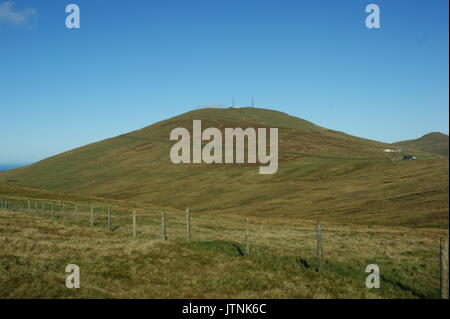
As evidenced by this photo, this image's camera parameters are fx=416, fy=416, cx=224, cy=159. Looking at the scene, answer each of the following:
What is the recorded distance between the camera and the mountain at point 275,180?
67.8 m

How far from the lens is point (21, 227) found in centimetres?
2936

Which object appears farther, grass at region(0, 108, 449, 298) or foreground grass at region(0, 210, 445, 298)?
grass at region(0, 108, 449, 298)

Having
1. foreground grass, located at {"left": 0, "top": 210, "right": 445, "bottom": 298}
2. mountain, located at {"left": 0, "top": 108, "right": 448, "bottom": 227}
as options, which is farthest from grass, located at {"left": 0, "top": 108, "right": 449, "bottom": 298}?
mountain, located at {"left": 0, "top": 108, "right": 448, "bottom": 227}

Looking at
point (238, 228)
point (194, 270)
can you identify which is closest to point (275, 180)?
point (238, 228)

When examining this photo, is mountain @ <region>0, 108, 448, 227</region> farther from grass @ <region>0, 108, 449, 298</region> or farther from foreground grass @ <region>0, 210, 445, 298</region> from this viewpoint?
foreground grass @ <region>0, 210, 445, 298</region>

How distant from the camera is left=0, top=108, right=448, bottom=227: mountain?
222 ft

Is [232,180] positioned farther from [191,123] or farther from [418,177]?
[191,123]

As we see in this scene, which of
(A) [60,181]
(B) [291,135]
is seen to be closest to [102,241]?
(A) [60,181]

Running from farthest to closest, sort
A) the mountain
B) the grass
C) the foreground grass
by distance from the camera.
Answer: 1. the mountain
2. the grass
3. the foreground grass

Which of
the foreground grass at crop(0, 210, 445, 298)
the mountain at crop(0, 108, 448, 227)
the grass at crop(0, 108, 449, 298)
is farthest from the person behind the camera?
the mountain at crop(0, 108, 448, 227)

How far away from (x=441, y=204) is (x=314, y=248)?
135ft

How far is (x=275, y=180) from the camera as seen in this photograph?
106 m

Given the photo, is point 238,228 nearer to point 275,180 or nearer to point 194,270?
point 194,270
